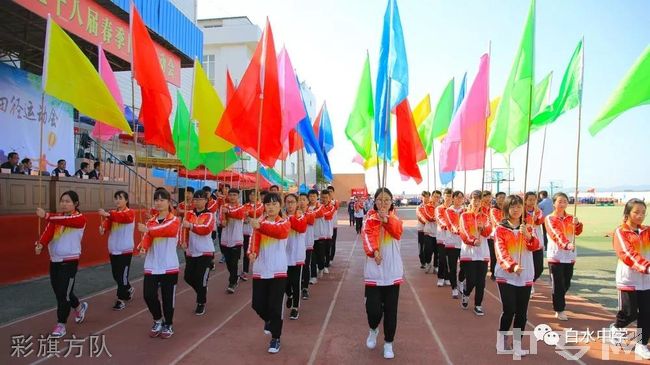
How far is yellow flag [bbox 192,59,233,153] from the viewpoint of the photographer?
7695 mm

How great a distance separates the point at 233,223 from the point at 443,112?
4.67 m

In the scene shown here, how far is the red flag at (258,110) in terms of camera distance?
5.84 metres

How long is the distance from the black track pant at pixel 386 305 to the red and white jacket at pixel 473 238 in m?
2.16

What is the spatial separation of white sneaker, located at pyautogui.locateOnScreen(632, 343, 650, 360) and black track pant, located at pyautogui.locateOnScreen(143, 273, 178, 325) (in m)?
5.13

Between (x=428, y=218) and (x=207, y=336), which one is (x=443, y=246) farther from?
(x=207, y=336)

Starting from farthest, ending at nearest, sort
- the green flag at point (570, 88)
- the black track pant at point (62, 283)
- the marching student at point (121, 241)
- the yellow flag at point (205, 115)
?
the yellow flag at point (205, 115) → the marching student at point (121, 241) → the green flag at point (570, 88) → the black track pant at point (62, 283)

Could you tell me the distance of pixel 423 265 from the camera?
10.6m

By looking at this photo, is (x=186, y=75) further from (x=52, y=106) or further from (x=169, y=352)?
(x=169, y=352)

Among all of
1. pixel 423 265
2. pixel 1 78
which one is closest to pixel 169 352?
pixel 423 265

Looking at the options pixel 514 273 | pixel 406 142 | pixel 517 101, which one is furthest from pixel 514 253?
pixel 517 101

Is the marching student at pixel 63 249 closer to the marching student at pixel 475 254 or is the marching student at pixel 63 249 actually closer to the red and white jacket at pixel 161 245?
the red and white jacket at pixel 161 245

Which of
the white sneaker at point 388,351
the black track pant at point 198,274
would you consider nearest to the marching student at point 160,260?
the black track pant at point 198,274

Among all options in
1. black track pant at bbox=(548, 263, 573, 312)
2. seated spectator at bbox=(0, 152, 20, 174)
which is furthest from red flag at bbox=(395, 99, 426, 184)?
seated spectator at bbox=(0, 152, 20, 174)

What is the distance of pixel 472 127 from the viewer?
702cm
